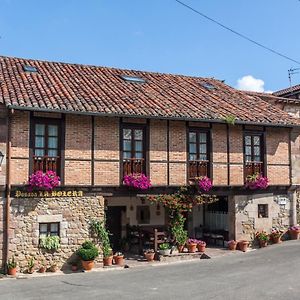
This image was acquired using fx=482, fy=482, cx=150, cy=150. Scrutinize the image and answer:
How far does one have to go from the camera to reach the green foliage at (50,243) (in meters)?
14.8

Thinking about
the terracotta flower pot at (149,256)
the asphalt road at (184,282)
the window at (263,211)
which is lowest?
the asphalt road at (184,282)

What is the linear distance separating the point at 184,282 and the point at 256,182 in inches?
251

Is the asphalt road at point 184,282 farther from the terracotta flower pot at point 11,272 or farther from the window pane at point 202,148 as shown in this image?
the window pane at point 202,148

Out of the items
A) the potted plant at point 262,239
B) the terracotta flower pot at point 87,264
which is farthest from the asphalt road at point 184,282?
the potted plant at point 262,239

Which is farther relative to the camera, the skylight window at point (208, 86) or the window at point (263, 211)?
the skylight window at point (208, 86)

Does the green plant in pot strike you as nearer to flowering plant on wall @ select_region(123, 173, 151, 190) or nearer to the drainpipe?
flowering plant on wall @ select_region(123, 173, 151, 190)

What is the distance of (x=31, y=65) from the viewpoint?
19344mm

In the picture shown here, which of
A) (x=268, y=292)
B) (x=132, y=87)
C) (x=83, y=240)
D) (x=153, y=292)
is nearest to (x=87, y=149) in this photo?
(x=83, y=240)

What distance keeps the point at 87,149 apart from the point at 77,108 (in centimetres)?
139

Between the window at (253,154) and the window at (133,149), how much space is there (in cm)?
425

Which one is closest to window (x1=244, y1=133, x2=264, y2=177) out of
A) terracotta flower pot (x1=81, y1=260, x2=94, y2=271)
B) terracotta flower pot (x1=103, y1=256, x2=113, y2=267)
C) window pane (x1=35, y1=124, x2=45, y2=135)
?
terracotta flower pot (x1=103, y1=256, x2=113, y2=267)

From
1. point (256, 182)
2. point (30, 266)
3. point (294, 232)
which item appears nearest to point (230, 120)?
point (256, 182)

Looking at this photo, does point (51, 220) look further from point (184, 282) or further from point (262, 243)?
point (262, 243)

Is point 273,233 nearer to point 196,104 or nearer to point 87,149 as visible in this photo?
point 196,104
